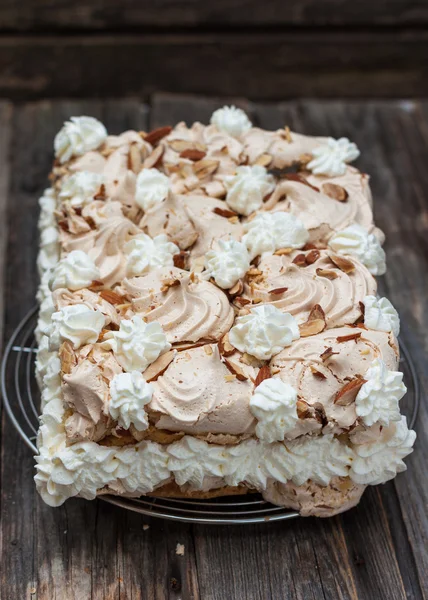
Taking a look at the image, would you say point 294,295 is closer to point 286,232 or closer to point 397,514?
point 286,232

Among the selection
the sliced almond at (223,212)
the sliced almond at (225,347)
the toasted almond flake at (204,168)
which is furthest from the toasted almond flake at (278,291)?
the toasted almond flake at (204,168)

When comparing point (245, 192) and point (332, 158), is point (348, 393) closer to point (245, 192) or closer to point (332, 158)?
point (245, 192)

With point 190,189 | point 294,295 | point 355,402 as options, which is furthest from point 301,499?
point 190,189

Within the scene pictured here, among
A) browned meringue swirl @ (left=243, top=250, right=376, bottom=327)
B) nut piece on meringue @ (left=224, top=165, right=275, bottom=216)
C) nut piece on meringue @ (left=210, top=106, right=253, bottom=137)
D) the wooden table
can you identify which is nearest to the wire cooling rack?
the wooden table

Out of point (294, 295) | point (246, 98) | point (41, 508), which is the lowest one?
point (41, 508)

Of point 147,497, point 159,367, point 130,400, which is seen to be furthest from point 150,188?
point 147,497

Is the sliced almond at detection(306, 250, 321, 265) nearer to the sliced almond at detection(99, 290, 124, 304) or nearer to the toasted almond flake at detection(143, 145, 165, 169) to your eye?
the sliced almond at detection(99, 290, 124, 304)
